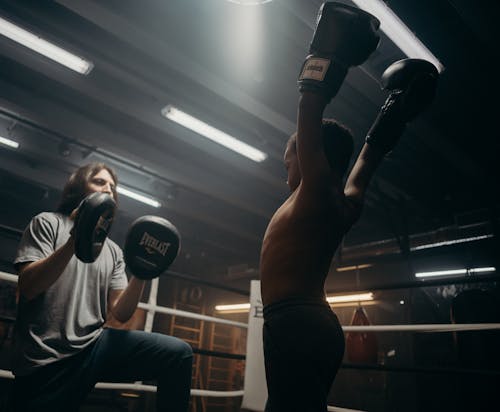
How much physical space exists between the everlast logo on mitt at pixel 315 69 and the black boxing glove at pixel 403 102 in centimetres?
33

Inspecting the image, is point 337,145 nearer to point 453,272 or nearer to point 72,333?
point 72,333

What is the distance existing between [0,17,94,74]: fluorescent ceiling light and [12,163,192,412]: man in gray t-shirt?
242 cm

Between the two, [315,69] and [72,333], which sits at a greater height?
[315,69]

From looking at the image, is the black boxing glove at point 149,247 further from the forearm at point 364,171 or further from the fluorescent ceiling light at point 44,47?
the fluorescent ceiling light at point 44,47

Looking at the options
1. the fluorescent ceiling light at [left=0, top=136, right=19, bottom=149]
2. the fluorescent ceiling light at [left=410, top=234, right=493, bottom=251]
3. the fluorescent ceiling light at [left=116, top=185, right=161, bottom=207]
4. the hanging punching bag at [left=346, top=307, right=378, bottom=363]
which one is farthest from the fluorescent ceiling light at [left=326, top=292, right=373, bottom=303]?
the fluorescent ceiling light at [left=0, top=136, right=19, bottom=149]

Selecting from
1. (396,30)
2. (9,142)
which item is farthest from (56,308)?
(9,142)

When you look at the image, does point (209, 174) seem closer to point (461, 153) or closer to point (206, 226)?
point (206, 226)

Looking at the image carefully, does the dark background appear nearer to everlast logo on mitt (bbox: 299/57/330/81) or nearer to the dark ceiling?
the dark ceiling

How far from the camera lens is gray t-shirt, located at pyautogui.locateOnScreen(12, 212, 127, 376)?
48.1 inches

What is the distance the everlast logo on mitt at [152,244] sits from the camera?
153 centimetres

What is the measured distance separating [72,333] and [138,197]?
5417mm

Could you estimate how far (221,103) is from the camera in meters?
4.10

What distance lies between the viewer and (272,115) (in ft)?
13.6

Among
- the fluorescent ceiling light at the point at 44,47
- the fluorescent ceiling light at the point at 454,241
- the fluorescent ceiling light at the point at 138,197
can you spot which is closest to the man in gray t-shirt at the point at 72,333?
the fluorescent ceiling light at the point at 44,47
